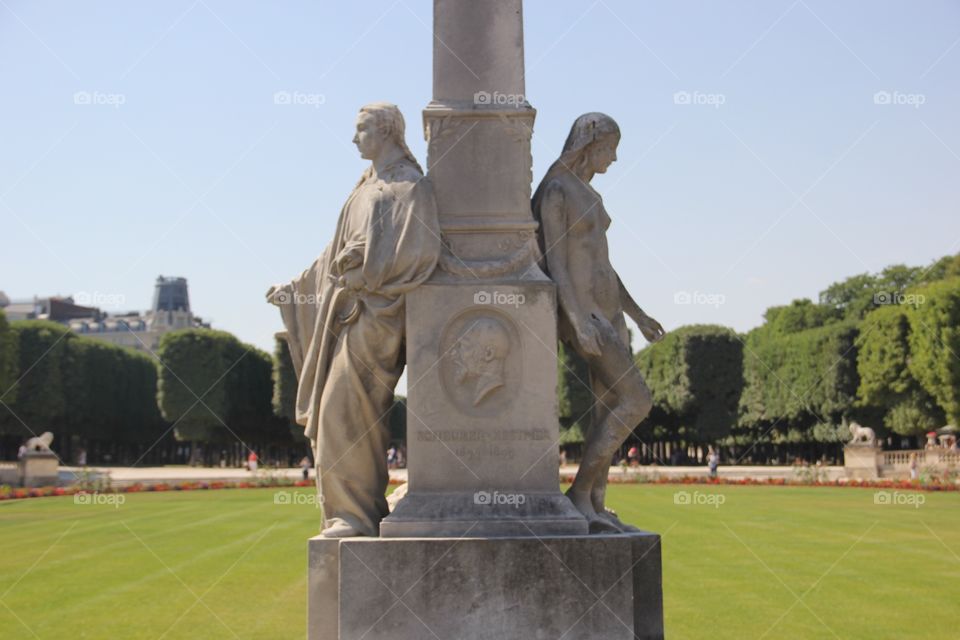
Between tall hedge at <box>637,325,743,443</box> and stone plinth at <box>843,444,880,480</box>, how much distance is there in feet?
54.6

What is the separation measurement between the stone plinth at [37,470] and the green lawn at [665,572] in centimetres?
1646

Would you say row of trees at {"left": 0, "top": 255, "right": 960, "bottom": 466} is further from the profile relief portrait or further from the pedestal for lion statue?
the profile relief portrait

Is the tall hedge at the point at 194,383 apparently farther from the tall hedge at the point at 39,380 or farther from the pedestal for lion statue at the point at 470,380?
the pedestal for lion statue at the point at 470,380

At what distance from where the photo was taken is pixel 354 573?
6625 millimetres

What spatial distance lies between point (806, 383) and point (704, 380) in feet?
19.1

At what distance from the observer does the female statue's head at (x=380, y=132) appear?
762 centimetres

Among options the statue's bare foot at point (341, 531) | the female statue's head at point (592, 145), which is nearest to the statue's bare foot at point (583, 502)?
the statue's bare foot at point (341, 531)

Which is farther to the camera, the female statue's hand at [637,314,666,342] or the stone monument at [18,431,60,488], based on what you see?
the stone monument at [18,431,60,488]

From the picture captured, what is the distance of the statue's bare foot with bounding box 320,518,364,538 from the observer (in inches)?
280

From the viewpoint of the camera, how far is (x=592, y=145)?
789cm

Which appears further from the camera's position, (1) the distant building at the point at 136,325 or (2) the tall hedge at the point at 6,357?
(1) the distant building at the point at 136,325

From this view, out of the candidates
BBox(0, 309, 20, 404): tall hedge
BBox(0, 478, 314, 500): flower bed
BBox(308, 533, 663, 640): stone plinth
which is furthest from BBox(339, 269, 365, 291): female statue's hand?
BBox(0, 309, 20, 404): tall hedge

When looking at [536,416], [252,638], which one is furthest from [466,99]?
[252,638]

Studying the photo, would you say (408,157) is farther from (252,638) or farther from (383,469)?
(252,638)
